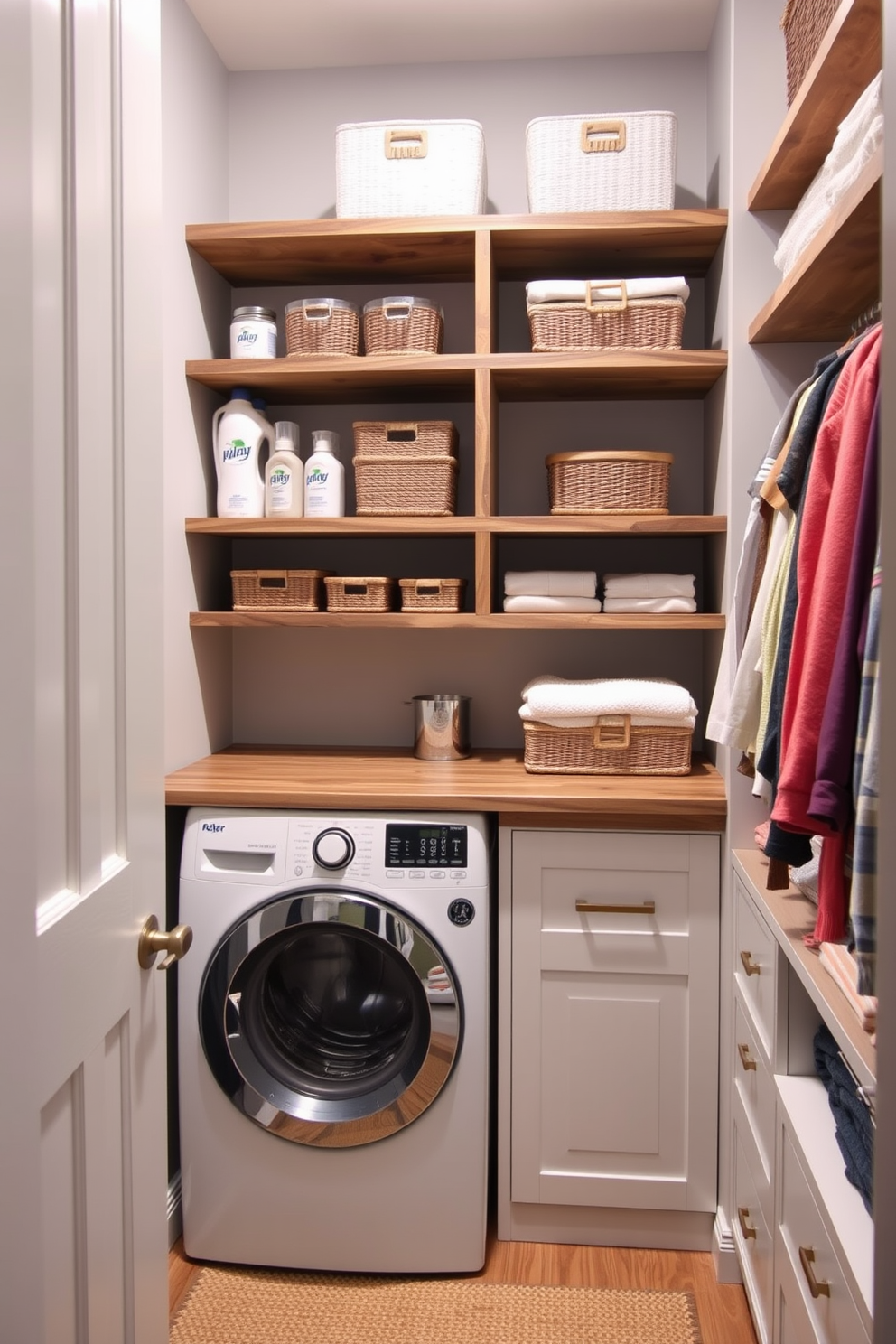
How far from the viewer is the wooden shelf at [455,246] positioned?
2.08m

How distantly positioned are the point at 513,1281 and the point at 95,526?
5.76ft

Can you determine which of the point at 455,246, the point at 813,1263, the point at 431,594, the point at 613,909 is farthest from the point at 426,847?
the point at 455,246

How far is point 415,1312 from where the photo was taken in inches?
73.5

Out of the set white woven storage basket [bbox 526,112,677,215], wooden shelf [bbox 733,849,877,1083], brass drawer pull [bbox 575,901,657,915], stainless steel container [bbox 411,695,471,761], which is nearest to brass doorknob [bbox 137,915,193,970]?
wooden shelf [bbox 733,849,877,1083]

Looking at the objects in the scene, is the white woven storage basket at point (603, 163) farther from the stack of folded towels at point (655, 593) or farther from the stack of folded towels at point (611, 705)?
Result: the stack of folded towels at point (611, 705)

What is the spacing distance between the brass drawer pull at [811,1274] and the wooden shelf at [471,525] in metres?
1.31

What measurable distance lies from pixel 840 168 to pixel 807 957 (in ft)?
3.66

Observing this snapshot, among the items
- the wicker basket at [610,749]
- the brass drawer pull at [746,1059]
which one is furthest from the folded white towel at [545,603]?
the brass drawer pull at [746,1059]

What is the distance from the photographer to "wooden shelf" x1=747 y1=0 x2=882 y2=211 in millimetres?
1292

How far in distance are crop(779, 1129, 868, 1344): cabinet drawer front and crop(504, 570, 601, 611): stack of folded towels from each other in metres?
1.13

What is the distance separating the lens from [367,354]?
2.20 meters

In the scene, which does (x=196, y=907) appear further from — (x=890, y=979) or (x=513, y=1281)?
(x=890, y=979)

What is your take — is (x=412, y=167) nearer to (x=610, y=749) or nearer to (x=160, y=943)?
(x=610, y=749)

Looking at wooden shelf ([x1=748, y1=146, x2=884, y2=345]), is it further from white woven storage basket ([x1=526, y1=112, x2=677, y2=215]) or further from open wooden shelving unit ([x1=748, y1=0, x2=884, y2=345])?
white woven storage basket ([x1=526, y1=112, x2=677, y2=215])
